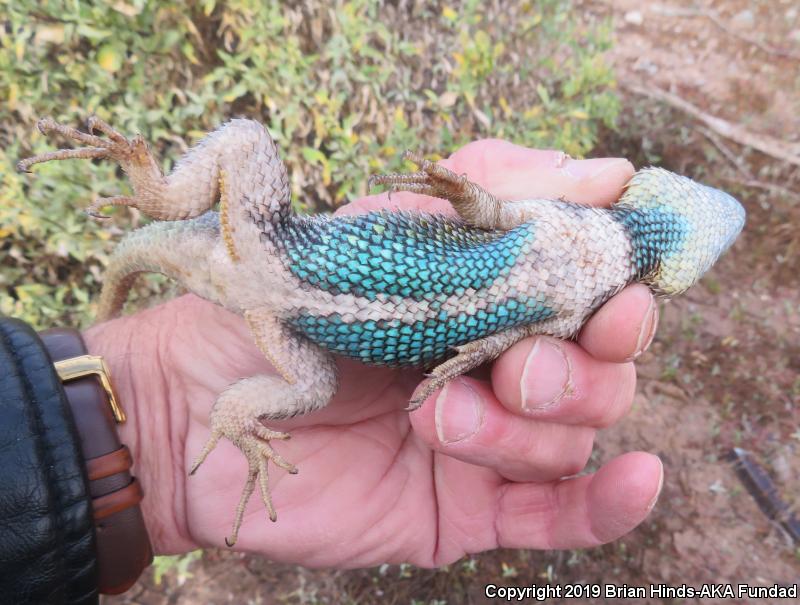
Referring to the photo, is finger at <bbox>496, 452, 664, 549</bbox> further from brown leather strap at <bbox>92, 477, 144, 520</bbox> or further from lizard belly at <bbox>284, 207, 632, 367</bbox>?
brown leather strap at <bbox>92, 477, 144, 520</bbox>

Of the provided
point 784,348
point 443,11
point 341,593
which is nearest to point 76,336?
point 341,593

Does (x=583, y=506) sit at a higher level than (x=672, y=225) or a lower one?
lower

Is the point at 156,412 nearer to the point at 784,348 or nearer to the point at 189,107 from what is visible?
the point at 189,107

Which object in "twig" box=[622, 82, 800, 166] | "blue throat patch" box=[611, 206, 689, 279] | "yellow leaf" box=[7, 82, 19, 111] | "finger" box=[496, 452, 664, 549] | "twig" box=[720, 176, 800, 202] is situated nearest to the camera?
"finger" box=[496, 452, 664, 549]

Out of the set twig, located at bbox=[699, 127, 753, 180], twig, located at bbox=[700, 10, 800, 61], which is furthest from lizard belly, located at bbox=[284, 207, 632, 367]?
twig, located at bbox=[700, 10, 800, 61]

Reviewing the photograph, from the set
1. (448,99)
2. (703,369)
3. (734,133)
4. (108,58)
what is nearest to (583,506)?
(448,99)

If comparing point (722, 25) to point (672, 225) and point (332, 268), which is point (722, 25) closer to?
point (672, 225)

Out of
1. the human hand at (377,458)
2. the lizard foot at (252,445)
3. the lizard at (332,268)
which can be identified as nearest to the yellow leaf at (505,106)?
the human hand at (377,458)

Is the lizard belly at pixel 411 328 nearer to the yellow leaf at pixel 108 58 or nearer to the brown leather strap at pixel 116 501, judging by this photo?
the brown leather strap at pixel 116 501
